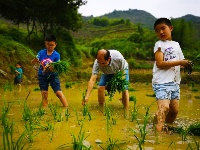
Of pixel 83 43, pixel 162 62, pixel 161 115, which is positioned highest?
pixel 83 43

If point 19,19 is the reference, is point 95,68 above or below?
below

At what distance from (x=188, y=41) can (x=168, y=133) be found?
2714 inches

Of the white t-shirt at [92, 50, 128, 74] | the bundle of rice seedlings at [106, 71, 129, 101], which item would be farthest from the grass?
the bundle of rice seedlings at [106, 71, 129, 101]

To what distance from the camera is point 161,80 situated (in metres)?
3.87

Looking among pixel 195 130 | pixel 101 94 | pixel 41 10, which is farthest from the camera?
pixel 41 10

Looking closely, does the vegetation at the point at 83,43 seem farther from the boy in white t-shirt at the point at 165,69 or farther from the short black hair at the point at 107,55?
the short black hair at the point at 107,55

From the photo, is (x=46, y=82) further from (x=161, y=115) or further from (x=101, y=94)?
(x=161, y=115)

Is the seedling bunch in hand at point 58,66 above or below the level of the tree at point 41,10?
below

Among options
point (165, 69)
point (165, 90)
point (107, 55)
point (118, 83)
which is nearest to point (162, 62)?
point (165, 69)

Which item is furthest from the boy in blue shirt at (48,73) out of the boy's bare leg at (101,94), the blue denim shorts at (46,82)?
the boy's bare leg at (101,94)

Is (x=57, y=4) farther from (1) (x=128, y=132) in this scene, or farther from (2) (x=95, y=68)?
(1) (x=128, y=132)

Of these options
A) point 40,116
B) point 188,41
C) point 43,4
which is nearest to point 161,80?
point 40,116

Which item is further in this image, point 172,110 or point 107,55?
point 107,55

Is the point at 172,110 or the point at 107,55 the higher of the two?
the point at 107,55
